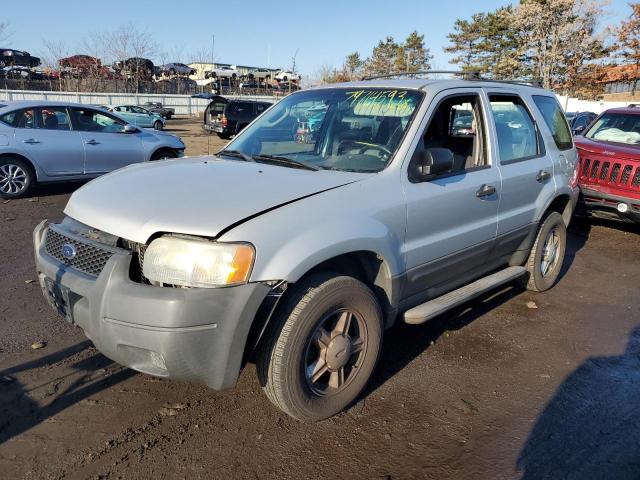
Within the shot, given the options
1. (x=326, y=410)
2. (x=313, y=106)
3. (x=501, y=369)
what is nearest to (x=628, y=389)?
(x=501, y=369)

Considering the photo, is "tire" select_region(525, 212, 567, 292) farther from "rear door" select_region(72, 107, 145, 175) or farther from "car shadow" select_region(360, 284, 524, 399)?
"rear door" select_region(72, 107, 145, 175)

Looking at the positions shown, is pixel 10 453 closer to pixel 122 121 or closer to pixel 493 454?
pixel 493 454

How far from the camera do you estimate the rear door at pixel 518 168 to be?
4113 millimetres

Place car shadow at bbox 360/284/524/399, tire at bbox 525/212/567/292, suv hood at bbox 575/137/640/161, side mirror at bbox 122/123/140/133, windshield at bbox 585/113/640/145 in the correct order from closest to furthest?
1. car shadow at bbox 360/284/524/399
2. tire at bbox 525/212/567/292
3. suv hood at bbox 575/137/640/161
4. windshield at bbox 585/113/640/145
5. side mirror at bbox 122/123/140/133

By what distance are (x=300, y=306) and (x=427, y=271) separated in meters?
1.16

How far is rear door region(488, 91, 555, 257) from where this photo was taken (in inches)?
162

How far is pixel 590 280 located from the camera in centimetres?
562

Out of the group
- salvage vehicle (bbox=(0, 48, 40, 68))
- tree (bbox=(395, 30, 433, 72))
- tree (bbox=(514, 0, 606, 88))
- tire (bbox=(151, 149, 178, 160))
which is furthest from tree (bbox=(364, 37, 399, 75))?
tire (bbox=(151, 149, 178, 160))

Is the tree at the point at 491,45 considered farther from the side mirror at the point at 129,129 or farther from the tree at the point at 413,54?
the side mirror at the point at 129,129

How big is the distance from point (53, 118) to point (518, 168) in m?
7.65

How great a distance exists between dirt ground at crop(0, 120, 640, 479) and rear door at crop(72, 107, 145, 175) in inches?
202

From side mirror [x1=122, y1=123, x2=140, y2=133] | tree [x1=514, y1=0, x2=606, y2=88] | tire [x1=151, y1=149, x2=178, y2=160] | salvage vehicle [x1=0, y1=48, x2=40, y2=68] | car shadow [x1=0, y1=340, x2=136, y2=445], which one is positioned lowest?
car shadow [x1=0, y1=340, x2=136, y2=445]

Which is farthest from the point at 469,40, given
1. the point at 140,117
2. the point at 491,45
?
the point at 140,117

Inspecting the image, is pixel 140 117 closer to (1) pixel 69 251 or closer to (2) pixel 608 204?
→ (2) pixel 608 204
